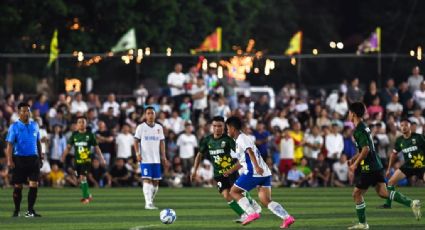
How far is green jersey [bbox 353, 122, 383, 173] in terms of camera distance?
21.2 meters

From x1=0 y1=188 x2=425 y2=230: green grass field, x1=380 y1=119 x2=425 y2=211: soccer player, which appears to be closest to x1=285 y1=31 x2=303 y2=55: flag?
x1=0 y1=188 x2=425 y2=230: green grass field

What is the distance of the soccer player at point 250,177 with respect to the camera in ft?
69.9

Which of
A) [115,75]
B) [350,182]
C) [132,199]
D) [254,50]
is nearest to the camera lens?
[132,199]

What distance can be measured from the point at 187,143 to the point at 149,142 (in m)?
11.0

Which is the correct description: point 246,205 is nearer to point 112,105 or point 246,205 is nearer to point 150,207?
point 150,207

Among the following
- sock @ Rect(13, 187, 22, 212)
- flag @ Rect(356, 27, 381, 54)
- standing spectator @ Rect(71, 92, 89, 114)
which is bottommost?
sock @ Rect(13, 187, 22, 212)

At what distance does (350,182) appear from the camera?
3969 cm

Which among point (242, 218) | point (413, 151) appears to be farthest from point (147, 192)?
point (413, 151)

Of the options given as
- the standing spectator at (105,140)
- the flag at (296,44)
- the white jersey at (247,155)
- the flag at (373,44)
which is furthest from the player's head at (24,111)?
the flag at (296,44)

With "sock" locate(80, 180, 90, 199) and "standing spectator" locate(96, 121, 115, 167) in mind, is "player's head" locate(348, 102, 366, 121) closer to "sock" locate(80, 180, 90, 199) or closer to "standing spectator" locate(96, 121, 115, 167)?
"sock" locate(80, 180, 90, 199)

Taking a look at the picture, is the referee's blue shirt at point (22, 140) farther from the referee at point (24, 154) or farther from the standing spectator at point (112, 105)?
the standing spectator at point (112, 105)

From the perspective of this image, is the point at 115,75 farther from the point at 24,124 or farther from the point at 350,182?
the point at 24,124

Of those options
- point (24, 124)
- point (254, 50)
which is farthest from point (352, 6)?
point (24, 124)

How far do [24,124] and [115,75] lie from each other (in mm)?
25242
